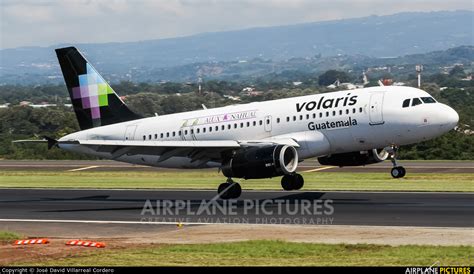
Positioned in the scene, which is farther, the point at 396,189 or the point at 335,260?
the point at 396,189

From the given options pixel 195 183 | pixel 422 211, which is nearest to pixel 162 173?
pixel 195 183

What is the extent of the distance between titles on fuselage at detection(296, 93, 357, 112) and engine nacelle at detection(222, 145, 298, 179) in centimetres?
313

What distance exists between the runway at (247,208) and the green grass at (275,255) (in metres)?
6.04

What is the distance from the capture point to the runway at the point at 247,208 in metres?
34.4

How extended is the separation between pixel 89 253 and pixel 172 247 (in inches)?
93.1

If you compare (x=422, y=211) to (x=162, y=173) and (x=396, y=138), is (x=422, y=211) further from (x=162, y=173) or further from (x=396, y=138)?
(x=162, y=173)

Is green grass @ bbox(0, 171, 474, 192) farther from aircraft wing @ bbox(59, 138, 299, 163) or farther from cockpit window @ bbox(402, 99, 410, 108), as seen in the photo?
aircraft wing @ bbox(59, 138, 299, 163)

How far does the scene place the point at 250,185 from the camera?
172ft

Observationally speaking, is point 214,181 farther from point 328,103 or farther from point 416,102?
point 416,102

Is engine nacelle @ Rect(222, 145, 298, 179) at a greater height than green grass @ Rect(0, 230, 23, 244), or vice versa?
engine nacelle @ Rect(222, 145, 298, 179)

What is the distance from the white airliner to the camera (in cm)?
4131

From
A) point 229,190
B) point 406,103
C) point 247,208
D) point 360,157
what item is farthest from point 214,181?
point 406,103

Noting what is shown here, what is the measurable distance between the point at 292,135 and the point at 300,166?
87.5 ft

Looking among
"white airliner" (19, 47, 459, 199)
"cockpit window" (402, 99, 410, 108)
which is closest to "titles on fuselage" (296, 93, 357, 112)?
"white airliner" (19, 47, 459, 199)
